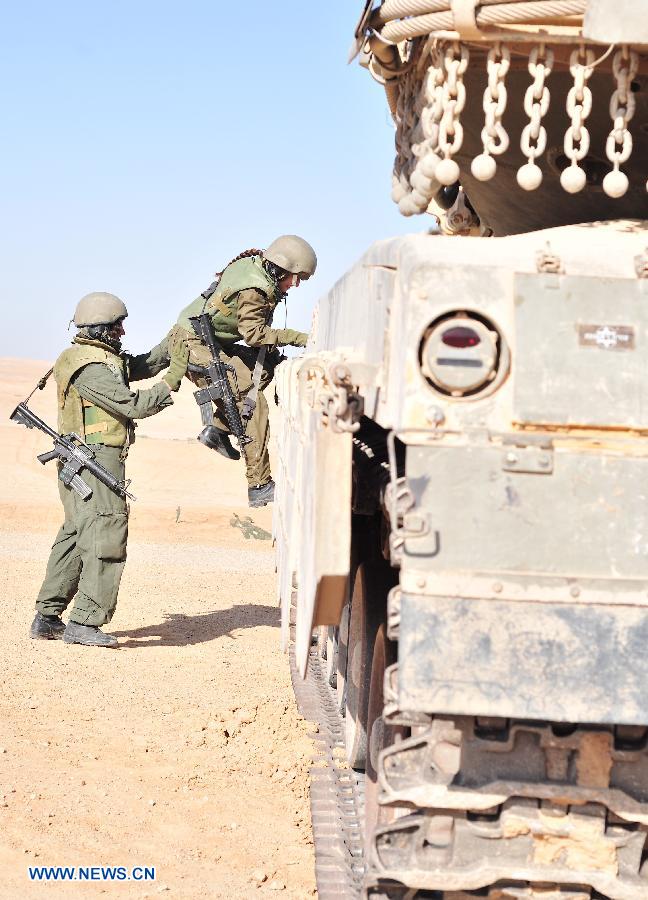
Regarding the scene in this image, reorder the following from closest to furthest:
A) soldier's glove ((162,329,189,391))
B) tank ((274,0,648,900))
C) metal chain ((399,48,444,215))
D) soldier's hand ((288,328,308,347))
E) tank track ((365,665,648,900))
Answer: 1. tank ((274,0,648,900))
2. tank track ((365,665,648,900))
3. metal chain ((399,48,444,215))
4. soldier's hand ((288,328,308,347))
5. soldier's glove ((162,329,189,391))

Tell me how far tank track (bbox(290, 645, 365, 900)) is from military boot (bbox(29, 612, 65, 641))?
2.09 m

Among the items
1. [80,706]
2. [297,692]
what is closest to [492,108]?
[297,692]

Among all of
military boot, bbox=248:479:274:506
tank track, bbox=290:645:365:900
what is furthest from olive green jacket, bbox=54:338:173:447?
tank track, bbox=290:645:365:900

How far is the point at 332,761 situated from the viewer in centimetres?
540

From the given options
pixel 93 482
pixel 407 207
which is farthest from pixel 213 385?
pixel 407 207

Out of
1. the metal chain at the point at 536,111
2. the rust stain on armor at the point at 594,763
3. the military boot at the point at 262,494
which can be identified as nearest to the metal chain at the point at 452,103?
the metal chain at the point at 536,111

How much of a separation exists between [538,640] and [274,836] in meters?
2.25

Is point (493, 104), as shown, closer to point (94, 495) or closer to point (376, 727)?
point (376, 727)

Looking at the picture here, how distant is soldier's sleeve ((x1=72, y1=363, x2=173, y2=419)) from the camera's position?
26.0ft

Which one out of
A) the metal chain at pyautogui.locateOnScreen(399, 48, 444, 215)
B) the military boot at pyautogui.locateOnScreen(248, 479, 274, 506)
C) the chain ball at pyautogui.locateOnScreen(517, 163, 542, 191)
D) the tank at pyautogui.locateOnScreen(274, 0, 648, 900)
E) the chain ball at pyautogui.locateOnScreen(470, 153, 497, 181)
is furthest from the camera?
the military boot at pyautogui.locateOnScreen(248, 479, 274, 506)

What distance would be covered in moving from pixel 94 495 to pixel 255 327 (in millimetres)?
1417

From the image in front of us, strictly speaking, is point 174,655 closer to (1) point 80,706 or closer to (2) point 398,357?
(1) point 80,706

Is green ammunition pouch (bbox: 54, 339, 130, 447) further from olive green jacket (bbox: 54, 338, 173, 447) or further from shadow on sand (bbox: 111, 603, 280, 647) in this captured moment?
shadow on sand (bbox: 111, 603, 280, 647)

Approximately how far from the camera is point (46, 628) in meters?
8.16
